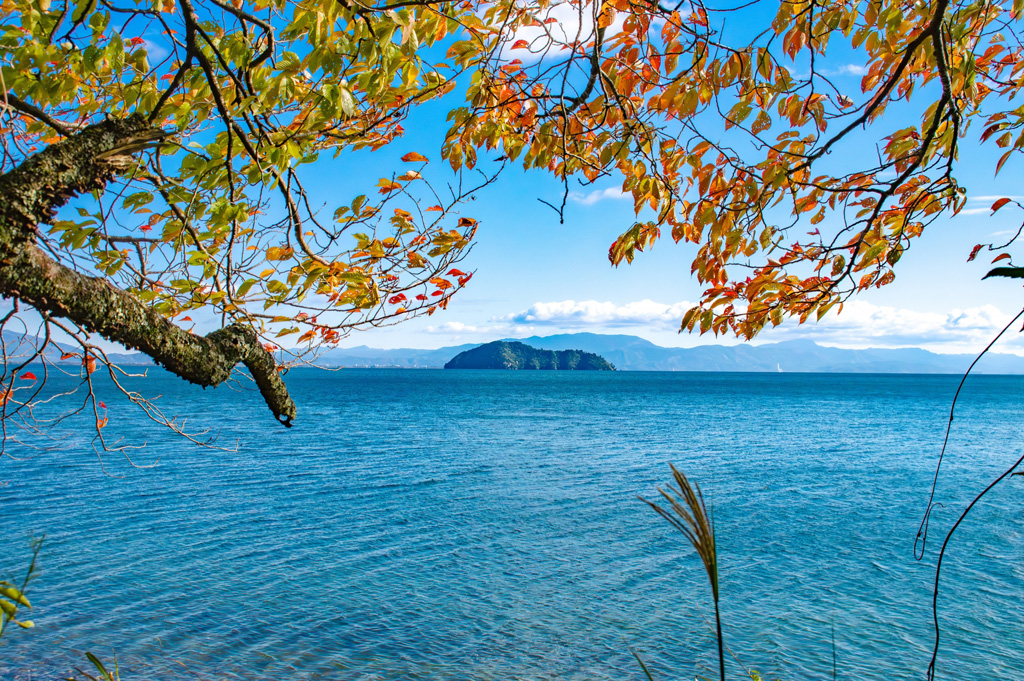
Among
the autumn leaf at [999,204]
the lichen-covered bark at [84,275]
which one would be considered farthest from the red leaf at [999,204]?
the lichen-covered bark at [84,275]

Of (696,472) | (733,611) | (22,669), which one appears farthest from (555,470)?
(22,669)

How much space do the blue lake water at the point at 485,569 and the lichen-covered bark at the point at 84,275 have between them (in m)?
7.55

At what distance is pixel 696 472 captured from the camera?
2536 cm

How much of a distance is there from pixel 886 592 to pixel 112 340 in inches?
572

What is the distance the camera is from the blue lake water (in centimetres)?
916

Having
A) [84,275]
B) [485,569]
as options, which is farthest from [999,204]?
[485,569]

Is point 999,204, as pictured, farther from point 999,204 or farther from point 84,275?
point 84,275

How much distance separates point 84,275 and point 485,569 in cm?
1177

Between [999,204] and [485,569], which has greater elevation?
[999,204]

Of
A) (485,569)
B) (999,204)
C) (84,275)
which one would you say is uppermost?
(999,204)

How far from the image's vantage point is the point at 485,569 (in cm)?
1286

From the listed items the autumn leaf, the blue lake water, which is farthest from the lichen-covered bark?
the blue lake water

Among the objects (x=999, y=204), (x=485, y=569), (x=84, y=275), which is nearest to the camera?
(x=84, y=275)

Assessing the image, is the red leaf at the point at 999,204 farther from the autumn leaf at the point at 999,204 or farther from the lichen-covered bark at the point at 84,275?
the lichen-covered bark at the point at 84,275
